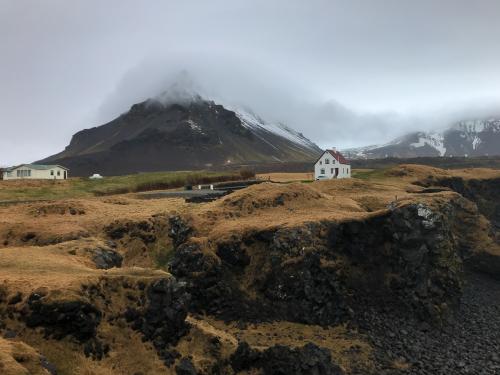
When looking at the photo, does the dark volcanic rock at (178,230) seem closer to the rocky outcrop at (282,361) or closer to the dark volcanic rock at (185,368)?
the rocky outcrop at (282,361)

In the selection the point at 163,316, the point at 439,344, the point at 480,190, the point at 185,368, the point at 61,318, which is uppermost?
the point at 480,190

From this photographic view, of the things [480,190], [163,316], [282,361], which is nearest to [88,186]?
[480,190]

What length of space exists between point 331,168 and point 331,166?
1.81ft

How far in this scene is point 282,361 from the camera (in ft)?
112

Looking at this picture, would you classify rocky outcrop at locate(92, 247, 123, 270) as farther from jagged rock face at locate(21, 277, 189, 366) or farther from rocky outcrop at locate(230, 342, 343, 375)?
rocky outcrop at locate(230, 342, 343, 375)

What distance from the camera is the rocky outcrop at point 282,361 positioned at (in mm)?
33656

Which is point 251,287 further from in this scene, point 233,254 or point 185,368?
point 185,368

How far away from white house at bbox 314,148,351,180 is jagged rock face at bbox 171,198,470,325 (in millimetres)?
72906

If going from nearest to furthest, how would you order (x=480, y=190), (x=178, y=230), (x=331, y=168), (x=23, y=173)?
(x=178, y=230) < (x=480, y=190) < (x=331, y=168) < (x=23, y=173)

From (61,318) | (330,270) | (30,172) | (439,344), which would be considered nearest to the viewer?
(61,318)

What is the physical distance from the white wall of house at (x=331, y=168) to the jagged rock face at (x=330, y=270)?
7287 centimetres

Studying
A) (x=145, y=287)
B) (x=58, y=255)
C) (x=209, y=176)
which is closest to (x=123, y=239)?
(x=58, y=255)

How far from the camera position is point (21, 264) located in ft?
116

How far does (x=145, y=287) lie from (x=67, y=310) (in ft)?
20.3
